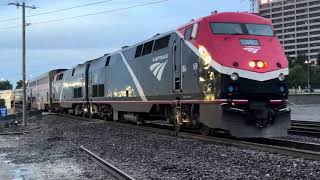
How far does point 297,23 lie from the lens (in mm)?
101500

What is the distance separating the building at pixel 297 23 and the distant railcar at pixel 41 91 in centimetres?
3274

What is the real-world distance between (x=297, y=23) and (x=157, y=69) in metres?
86.2

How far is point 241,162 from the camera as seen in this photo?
11.7 metres

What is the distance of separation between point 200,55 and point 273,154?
15.5ft

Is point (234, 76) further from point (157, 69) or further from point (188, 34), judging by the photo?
point (157, 69)

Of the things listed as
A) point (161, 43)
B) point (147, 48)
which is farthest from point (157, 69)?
point (147, 48)

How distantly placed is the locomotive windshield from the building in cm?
5748

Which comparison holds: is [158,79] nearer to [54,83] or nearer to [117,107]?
[117,107]

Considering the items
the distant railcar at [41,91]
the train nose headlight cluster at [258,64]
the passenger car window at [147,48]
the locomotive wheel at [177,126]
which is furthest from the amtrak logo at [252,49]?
the distant railcar at [41,91]

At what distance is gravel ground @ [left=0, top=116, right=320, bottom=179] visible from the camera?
10.5 meters

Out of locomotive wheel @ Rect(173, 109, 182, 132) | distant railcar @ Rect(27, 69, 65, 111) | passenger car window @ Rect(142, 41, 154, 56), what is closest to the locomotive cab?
locomotive wheel @ Rect(173, 109, 182, 132)

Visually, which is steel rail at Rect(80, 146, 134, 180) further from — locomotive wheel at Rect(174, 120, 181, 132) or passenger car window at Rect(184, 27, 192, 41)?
passenger car window at Rect(184, 27, 192, 41)

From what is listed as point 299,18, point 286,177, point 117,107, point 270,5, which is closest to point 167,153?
point 286,177

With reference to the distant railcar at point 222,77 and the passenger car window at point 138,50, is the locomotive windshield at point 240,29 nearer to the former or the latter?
the distant railcar at point 222,77
